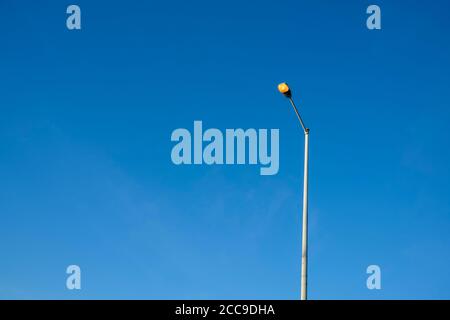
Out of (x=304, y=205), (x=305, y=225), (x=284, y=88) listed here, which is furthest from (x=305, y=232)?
(x=284, y=88)

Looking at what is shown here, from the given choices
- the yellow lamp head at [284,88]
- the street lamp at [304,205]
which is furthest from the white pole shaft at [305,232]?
the yellow lamp head at [284,88]

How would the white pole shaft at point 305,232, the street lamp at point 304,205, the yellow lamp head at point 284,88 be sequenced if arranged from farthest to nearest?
the yellow lamp head at point 284,88, the street lamp at point 304,205, the white pole shaft at point 305,232

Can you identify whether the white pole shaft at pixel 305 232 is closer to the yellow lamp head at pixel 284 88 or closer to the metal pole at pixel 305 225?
the metal pole at pixel 305 225

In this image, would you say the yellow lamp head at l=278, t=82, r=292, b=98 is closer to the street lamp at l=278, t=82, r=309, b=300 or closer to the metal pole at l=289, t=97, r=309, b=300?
the street lamp at l=278, t=82, r=309, b=300

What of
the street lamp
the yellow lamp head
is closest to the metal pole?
the street lamp

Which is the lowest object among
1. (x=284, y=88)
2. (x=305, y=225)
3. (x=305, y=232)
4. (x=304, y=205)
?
(x=305, y=232)

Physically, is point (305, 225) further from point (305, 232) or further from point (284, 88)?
point (284, 88)

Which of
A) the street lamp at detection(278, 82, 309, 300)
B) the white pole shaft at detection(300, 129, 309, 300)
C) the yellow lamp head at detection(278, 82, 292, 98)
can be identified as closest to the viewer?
the white pole shaft at detection(300, 129, 309, 300)

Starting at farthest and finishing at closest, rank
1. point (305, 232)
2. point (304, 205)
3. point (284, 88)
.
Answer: point (304, 205), point (284, 88), point (305, 232)
